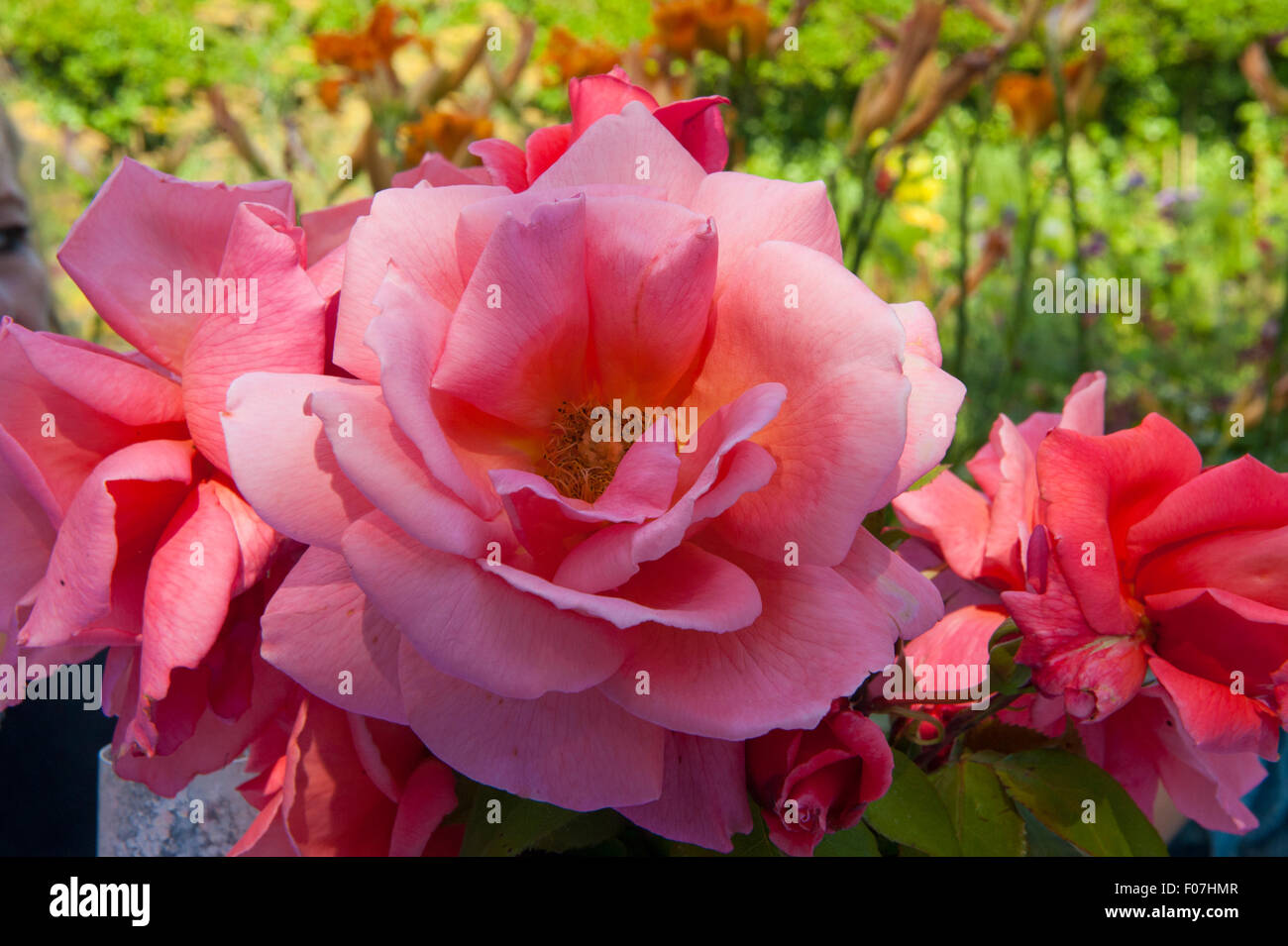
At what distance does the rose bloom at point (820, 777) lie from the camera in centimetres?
31

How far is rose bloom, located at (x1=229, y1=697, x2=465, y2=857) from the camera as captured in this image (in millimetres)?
343

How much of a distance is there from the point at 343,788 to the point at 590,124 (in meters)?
0.25

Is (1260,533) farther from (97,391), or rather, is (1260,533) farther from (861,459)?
(97,391)

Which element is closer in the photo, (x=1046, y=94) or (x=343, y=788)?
(x=343, y=788)

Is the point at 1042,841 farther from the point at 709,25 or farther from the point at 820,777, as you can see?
the point at 709,25

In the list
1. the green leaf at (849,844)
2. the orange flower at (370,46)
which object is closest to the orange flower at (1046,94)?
the orange flower at (370,46)

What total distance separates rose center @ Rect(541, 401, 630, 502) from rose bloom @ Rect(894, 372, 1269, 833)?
11 cm

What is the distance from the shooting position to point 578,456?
1.33 feet

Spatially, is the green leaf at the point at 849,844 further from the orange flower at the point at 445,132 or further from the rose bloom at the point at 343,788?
the orange flower at the point at 445,132

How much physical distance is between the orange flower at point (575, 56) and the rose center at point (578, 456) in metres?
1.03

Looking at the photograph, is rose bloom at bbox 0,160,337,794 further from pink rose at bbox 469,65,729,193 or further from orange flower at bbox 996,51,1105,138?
orange flower at bbox 996,51,1105,138

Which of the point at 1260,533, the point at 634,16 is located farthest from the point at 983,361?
the point at 1260,533

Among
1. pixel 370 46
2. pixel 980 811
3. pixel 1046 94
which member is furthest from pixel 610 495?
pixel 1046 94
